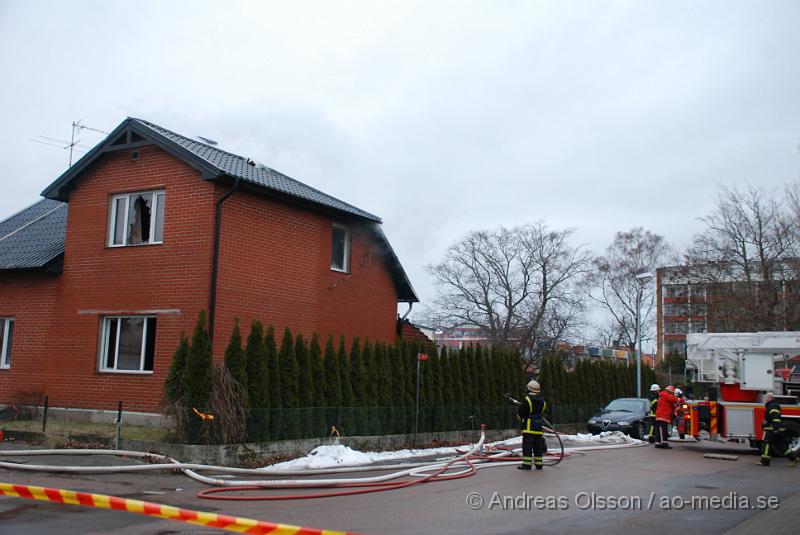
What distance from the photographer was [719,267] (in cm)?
3991

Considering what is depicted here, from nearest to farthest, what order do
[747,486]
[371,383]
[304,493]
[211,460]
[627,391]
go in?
[304,493] < [747,486] < [211,460] < [371,383] < [627,391]

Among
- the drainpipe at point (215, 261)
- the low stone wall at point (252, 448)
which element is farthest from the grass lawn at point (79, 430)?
the drainpipe at point (215, 261)

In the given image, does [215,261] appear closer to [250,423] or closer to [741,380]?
[250,423]

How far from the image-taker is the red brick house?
15984 mm

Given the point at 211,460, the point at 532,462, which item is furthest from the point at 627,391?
the point at 211,460

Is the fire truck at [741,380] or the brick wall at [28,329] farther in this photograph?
the fire truck at [741,380]

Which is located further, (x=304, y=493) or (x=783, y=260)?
(x=783, y=260)

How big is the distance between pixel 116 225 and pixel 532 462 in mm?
11169

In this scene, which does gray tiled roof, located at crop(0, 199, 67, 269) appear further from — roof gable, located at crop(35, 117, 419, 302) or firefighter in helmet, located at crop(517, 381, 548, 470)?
firefighter in helmet, located at crop(517, 381, 548, 470)

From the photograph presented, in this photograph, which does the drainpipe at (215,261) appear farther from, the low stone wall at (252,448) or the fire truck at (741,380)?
the fire truck at (741,380)

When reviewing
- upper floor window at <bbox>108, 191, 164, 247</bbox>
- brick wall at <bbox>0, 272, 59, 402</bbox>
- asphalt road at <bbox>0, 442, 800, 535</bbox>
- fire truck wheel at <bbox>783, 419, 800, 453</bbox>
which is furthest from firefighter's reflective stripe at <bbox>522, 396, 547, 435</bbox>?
brick wall at <bbox>0, 272, 59, 402</bbox>

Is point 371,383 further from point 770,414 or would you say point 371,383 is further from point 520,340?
point 520,340

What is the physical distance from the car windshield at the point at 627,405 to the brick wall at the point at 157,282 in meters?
11.0

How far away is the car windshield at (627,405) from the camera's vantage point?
79.5 feet
